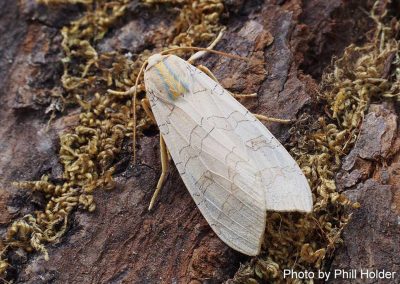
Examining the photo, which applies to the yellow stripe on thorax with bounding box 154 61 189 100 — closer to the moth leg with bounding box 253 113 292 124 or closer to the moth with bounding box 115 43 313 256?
the moth with bounding box 115 43 313 256

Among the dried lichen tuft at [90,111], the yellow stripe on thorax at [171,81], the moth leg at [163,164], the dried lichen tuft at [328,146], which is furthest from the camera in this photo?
the yellow stripe on thorax at [171,81]

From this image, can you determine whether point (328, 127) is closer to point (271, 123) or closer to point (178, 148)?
point (271, 123)

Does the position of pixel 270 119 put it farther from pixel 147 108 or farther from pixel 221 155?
pixel 147 108

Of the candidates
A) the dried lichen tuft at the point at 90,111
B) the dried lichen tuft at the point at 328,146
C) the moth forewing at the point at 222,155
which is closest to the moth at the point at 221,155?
the moth forewing at the point at 222,155

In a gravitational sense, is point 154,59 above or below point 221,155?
above

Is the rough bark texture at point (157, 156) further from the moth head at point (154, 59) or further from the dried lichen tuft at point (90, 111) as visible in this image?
the moth head at point (154, 59)

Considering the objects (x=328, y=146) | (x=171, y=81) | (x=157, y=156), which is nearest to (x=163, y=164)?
(x=157, y=156)

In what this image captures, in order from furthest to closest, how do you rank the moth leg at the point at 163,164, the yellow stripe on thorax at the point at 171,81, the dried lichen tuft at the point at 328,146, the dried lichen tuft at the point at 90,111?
1. the yellow stripe on thorax at the point at 171,81
2. the moth leg at the point at 163,164
3. the dried lichen tuft at the point at 90,111
4. the dried lichen tuft at the point at 328,146
